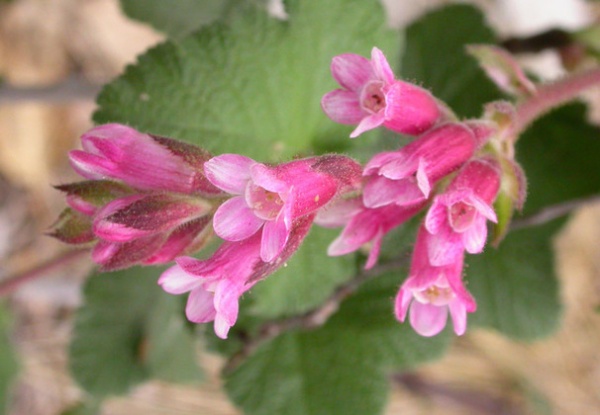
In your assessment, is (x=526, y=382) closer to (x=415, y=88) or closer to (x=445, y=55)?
(x=445, y=55)

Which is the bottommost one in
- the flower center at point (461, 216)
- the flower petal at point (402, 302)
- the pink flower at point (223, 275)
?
the flower petal at point (402, 302)

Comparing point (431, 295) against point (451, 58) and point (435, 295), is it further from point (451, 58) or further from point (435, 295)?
point (451, 58)

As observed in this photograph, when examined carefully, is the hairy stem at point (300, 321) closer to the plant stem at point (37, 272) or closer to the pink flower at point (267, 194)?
the plant stem at point (37, 272)

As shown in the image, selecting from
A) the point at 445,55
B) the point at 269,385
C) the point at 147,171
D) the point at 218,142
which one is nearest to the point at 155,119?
the point at 218,142

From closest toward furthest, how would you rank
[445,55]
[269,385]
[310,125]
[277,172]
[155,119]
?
[277,172]
[155,119]
[310,125]
[269,385]
[445,55]

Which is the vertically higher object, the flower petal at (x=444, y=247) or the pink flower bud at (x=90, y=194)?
the pink flower bud at (x=90, y=194)

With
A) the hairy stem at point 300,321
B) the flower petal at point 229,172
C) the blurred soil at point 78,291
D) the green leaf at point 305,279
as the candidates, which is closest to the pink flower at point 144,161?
the flower petal at point 229,172
